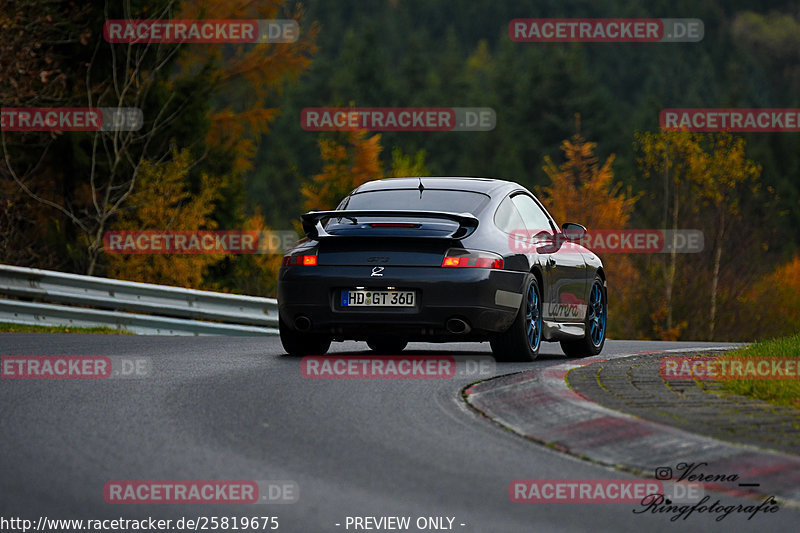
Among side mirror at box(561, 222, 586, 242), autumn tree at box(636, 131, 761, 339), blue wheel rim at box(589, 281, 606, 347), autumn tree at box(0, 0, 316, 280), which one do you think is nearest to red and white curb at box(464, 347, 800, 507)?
side mirror at box(561, 222, 586, 242)

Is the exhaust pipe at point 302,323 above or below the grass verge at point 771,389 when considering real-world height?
above

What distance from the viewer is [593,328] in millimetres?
13172

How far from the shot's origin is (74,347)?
12.6 m

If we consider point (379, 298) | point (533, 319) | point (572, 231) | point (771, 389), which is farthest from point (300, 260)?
point (771, 389)

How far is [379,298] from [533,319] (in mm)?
1541

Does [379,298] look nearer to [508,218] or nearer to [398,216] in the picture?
[398,216]

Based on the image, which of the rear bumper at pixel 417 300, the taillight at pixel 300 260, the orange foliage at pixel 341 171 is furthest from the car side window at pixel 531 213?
the orange foliage at pixel 341 171

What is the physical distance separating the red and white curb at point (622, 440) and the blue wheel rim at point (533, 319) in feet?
8.33

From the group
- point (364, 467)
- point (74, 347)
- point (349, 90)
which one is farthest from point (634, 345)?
point (349, 90)

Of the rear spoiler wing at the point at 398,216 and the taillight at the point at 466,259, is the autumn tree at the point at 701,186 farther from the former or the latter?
the taillight at the point at 466,259

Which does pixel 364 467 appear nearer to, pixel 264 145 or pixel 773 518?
pixel 773 518

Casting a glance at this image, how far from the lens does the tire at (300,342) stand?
1151cm

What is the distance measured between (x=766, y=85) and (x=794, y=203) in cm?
4855

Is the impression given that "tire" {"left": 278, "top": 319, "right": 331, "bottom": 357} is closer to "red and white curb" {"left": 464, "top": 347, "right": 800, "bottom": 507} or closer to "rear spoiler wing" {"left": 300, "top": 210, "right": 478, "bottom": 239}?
"rear spoiler wing" {"left": 300, "top": 210, "right": 478, "bottom": 239}
